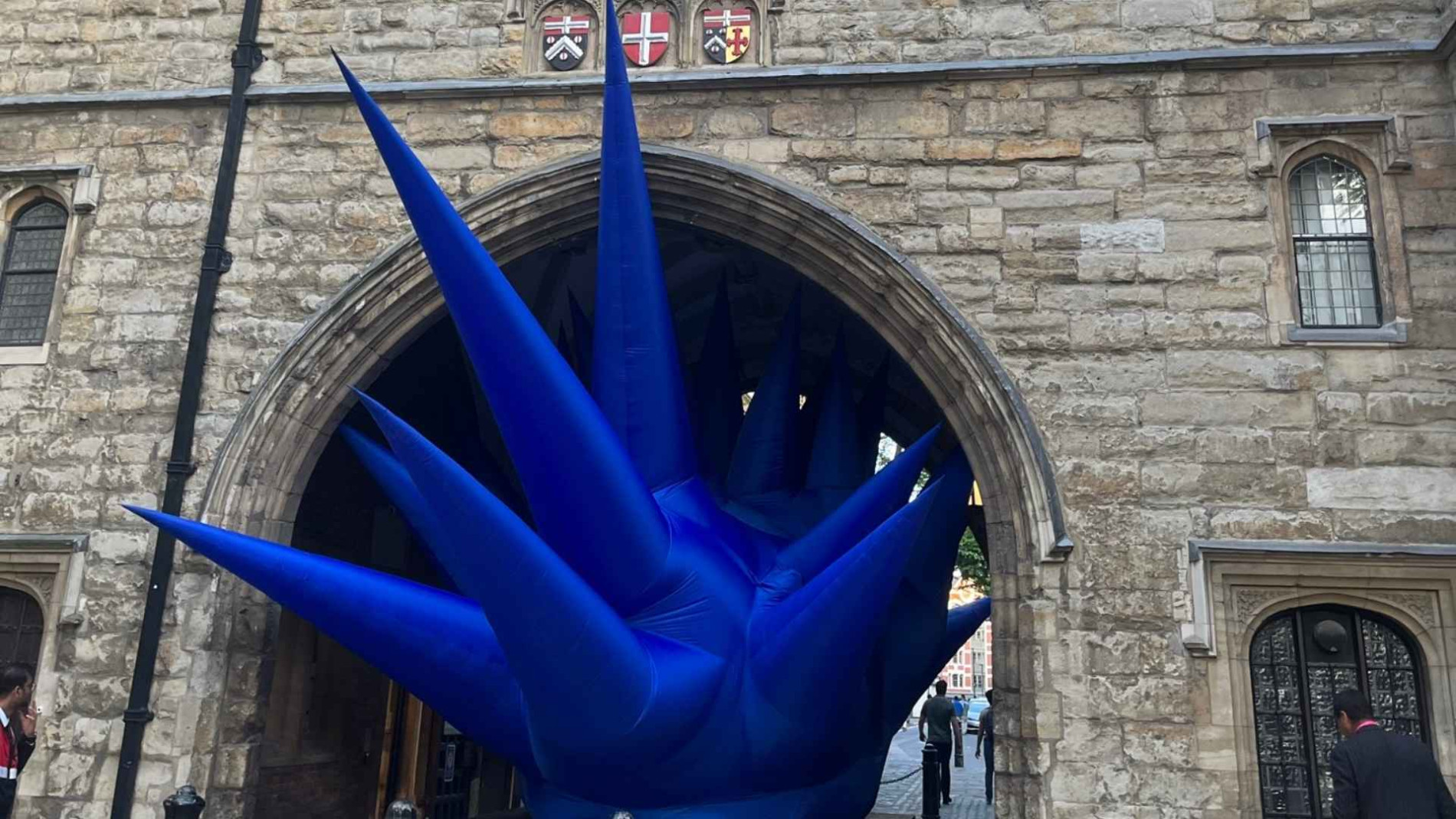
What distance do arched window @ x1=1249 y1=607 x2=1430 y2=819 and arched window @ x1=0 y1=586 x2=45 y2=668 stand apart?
7254 millimetres

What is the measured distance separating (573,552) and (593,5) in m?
4.22

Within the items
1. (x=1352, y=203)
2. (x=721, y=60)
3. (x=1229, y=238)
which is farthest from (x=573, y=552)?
(x=1352, y=203)

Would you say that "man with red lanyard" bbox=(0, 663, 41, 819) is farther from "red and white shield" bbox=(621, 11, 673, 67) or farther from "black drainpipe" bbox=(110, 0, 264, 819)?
"red and white shield" bbox=(621, 11, 673, 67)

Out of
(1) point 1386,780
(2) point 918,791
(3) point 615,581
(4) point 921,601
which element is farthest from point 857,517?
(2) point 918,791

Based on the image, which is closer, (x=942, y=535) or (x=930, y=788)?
(x=942, y=535)

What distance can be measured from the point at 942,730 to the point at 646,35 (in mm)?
7933

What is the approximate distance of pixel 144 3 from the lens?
306 inches

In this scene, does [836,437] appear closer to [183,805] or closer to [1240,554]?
[1240,554]

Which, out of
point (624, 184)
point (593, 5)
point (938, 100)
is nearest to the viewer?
point (624, 184)

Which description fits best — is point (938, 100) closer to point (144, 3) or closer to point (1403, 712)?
point (1403, 712)

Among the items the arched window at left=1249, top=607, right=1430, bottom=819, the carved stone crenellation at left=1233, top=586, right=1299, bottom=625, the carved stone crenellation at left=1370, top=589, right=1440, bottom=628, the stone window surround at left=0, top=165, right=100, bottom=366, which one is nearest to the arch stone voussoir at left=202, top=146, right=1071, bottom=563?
the carved stone crenellation at left=1233, top=586, right=1299, bottom=625

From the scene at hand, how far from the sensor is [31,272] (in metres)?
7.52

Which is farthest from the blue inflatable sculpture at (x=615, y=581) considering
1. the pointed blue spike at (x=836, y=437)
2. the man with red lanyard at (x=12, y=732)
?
the man with red lanyard at (x=12, y=732)

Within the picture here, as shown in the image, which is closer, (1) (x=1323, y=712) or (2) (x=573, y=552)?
(2) (x=573, y=552)
